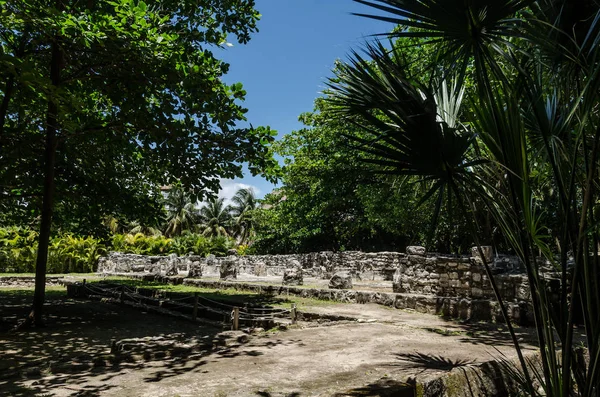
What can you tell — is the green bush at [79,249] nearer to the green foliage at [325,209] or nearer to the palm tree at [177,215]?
the green foliage at [325,209]

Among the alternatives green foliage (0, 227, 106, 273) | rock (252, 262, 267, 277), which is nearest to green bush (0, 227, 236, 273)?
green foliage (0, 227, 106, 273)

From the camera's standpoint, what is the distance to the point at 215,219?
1980 inches

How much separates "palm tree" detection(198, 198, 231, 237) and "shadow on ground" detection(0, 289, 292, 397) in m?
39.0

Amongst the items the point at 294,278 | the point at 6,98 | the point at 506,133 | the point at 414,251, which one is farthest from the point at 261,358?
the point at 294,278

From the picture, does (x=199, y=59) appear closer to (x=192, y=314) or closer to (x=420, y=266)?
(x=192, y=314)

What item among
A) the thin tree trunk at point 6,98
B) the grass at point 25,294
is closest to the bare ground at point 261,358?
the thin tree trunk at point 6,98

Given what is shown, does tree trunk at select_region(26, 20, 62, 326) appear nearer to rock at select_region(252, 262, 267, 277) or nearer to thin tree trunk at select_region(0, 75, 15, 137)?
thin tree trunk at select_region(0, 75, 15, 137)

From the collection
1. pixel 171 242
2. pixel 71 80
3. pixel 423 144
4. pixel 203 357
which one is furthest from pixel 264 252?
pixel 423 144

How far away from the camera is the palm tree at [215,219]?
162ft

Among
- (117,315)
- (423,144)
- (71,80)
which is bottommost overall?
(117,315)

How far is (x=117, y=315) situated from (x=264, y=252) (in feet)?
68.4

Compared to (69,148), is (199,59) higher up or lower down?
higher up

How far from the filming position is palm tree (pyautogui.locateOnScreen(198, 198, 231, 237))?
4948 centimetres

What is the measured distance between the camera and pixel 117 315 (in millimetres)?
10844
